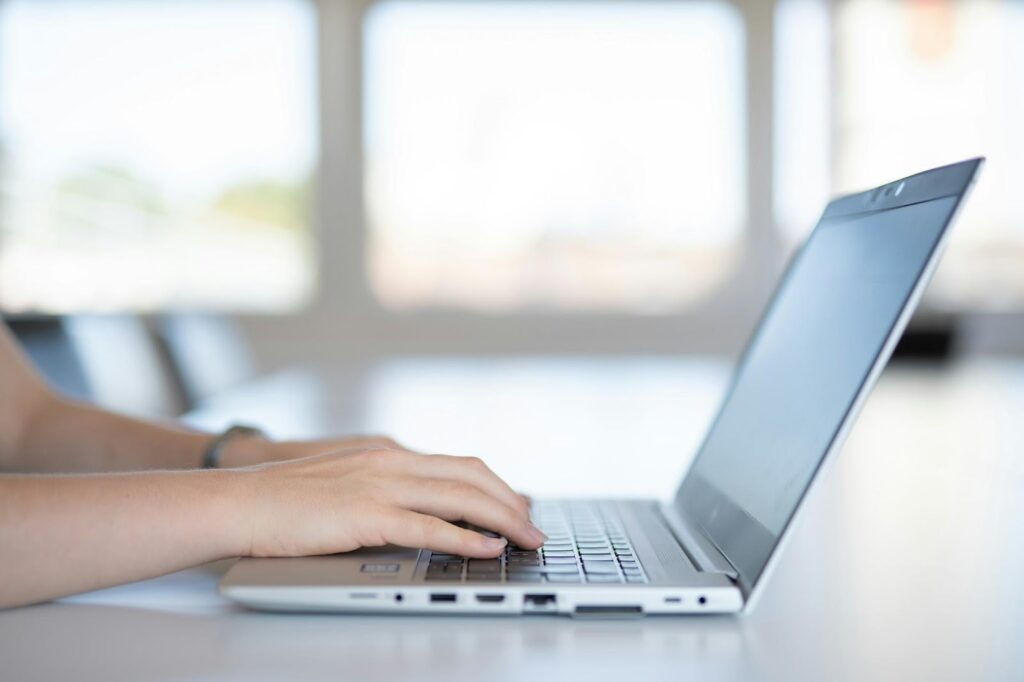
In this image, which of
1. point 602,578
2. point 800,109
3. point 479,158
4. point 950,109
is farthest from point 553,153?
point 602,578

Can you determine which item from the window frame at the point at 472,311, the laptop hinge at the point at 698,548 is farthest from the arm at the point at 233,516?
the window frame at the point at 472,311

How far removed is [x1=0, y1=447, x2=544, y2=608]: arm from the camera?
655 mm

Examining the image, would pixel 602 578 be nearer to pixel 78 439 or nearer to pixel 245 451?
pixel 245 451

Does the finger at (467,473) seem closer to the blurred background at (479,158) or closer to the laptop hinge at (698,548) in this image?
the laptop hinge at (698,548)

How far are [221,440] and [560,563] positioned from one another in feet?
1.55

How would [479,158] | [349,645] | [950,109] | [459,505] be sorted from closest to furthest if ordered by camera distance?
[349,645] < [459,505] < [950,109] < [479,158]

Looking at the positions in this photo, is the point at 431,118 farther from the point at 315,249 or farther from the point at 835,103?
the point at 835,103

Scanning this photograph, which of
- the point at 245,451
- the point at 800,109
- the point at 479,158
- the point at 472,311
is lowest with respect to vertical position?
the point at 245,451

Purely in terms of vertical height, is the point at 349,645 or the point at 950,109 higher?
the point at 950,109

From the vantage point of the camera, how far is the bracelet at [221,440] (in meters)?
1.04

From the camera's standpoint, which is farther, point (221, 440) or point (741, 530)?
point (221, 440)

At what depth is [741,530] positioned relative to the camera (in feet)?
2.31

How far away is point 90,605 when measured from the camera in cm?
67

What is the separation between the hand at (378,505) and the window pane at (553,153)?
16.5 ft
